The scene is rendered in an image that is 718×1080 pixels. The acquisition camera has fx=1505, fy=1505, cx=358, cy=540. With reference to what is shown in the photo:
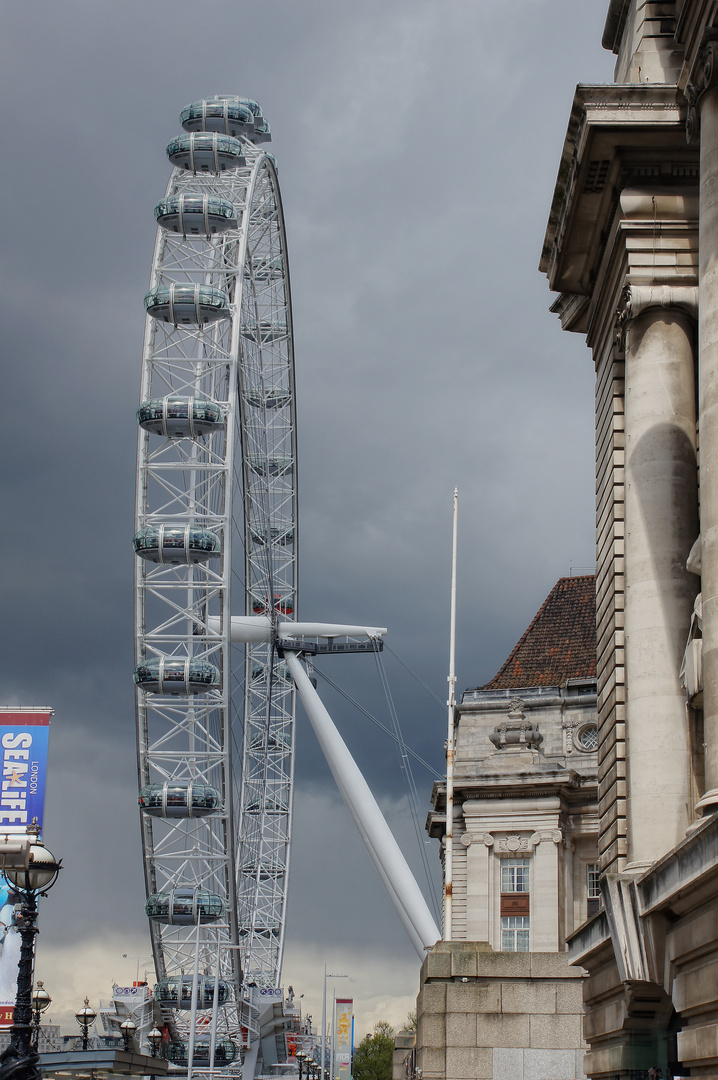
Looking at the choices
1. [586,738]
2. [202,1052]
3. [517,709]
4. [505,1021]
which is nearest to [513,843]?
[586,738]

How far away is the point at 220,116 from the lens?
70938mm

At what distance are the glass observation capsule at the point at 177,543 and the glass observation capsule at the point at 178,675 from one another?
4209mm

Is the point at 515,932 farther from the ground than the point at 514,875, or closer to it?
closer to it

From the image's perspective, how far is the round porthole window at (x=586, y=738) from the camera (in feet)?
169

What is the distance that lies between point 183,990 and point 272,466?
84.9 ft

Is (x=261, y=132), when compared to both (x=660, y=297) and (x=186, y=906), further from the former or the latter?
(x=660, y=297)

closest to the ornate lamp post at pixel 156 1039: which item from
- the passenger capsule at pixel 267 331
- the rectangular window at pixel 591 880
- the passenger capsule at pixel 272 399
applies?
the rectangular window at pixel 591 880

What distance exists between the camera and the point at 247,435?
7275 cm

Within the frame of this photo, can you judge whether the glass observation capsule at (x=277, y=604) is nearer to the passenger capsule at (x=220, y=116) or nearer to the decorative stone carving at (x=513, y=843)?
the passenger capsule at (x=220, y=116)

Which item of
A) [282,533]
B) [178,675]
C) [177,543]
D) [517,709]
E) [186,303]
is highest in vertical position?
[186,303]

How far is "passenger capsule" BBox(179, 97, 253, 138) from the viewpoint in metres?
70.9

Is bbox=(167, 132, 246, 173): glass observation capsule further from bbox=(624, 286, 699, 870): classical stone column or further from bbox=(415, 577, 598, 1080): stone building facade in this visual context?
bbox=(624, 286, 699, 870): classical stone column

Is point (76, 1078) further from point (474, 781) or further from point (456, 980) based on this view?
point (474, 781)

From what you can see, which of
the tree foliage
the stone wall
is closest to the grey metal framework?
the stone wall
